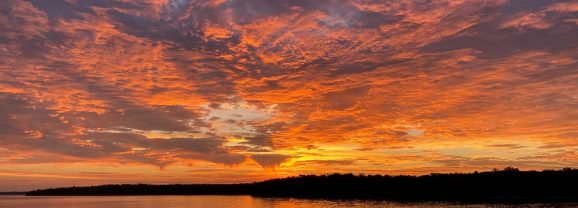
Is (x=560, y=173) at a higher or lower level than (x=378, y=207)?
higher

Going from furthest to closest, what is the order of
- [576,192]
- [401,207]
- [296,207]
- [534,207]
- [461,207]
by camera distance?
[576,192], [296,207], [401,207], [461,207], [534,207]

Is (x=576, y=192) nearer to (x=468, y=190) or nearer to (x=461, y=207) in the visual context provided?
(x=468, y=190)

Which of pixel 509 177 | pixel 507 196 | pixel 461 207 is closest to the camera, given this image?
pixel 461 207

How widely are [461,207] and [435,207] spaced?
651 centimetres

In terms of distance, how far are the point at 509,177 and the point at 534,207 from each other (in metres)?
92.9

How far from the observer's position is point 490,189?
190 m

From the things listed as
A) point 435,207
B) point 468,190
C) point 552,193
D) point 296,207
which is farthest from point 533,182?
point 296,207

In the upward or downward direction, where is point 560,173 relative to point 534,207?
upward

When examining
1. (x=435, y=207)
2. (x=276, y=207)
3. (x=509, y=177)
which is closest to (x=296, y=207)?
(x=276, y=207)

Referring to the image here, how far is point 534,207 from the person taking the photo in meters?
108

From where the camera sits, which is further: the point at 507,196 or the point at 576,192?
the point at 507,196

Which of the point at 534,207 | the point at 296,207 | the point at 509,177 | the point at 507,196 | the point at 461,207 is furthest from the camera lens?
the point at 509,177

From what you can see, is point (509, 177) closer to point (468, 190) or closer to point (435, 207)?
point (468, 190)

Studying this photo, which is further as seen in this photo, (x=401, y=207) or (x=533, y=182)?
(x=533, y=182)
